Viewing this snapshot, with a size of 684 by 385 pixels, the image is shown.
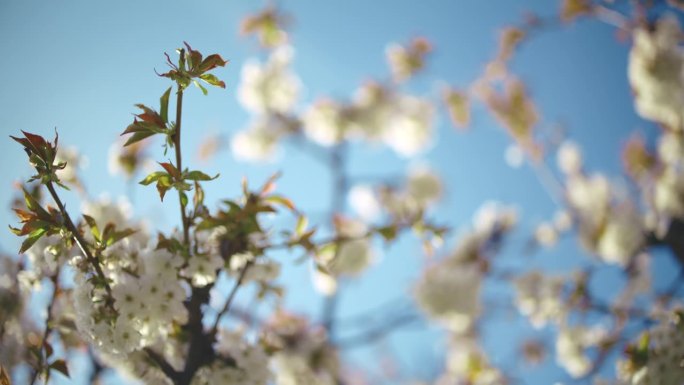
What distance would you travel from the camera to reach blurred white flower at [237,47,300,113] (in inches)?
101

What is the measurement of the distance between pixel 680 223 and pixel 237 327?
222 cm

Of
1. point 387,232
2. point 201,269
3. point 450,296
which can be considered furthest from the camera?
point 450,296

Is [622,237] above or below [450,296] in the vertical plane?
above

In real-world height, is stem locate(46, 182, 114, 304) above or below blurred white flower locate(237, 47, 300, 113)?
below

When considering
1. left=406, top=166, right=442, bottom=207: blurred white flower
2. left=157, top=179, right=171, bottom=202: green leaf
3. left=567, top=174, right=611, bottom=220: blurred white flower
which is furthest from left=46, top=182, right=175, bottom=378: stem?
left=406, top=166, right=442, bottom=207: blurred white flower

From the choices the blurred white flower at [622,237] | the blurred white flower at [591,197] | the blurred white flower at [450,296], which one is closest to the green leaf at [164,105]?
the blurred white flower at [450,296]

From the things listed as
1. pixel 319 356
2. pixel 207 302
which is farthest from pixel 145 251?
pixel 319 356

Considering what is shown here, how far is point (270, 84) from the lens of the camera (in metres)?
2.57

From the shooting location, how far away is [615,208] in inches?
91.3

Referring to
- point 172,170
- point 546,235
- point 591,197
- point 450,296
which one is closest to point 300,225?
point 172,170

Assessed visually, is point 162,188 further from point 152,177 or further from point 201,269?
point 201,269

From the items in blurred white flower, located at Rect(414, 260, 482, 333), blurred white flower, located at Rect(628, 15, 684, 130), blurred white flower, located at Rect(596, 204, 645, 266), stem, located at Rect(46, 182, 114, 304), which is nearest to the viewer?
stem, located at Rect(46, 182, 114, 304)

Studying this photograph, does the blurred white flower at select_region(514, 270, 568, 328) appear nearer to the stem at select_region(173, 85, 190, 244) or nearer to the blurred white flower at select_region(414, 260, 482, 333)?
the blurred white flower at select_region(414, 260, 482, 333)

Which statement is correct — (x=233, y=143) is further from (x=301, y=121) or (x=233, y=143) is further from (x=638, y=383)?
(x=638, y=383)
